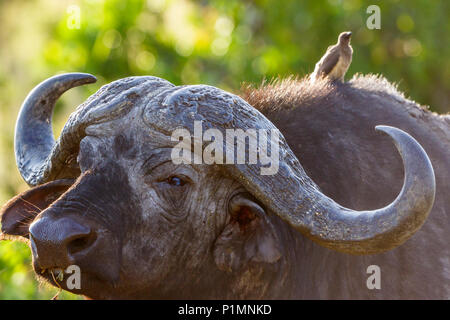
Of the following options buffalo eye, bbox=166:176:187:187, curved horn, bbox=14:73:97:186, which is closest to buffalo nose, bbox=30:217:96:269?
buffalo eye, bbox=166:176:187:187

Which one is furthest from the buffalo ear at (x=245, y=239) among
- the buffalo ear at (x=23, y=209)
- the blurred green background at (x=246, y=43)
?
the blurred green background at (x=246, y=43)

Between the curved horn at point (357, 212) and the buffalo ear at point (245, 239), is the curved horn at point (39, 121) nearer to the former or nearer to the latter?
the buffalo ear at point (245, 239)

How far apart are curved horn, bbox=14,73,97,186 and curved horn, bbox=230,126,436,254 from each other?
1.65m

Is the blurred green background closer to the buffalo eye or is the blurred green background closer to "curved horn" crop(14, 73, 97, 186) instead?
"curved horn" crop(14, 73, 97, 186)

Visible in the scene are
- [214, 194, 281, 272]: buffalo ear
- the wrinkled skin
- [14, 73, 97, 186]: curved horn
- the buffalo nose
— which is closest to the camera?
the buffalo nose

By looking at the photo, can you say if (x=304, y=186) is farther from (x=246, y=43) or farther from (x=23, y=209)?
Result: (x=246, y=43)

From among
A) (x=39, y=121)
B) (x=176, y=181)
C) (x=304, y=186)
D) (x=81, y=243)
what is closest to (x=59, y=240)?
(x=81, y=243)

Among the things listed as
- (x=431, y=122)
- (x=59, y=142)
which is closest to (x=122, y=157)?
(x=59, y=142)

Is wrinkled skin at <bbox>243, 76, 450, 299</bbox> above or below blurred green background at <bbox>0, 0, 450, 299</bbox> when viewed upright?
below

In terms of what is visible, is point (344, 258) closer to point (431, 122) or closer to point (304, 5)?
point (431, 122)

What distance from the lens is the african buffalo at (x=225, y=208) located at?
11.8 ft

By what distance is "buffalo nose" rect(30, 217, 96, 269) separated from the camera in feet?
11.6

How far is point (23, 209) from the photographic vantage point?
14.5 feet
